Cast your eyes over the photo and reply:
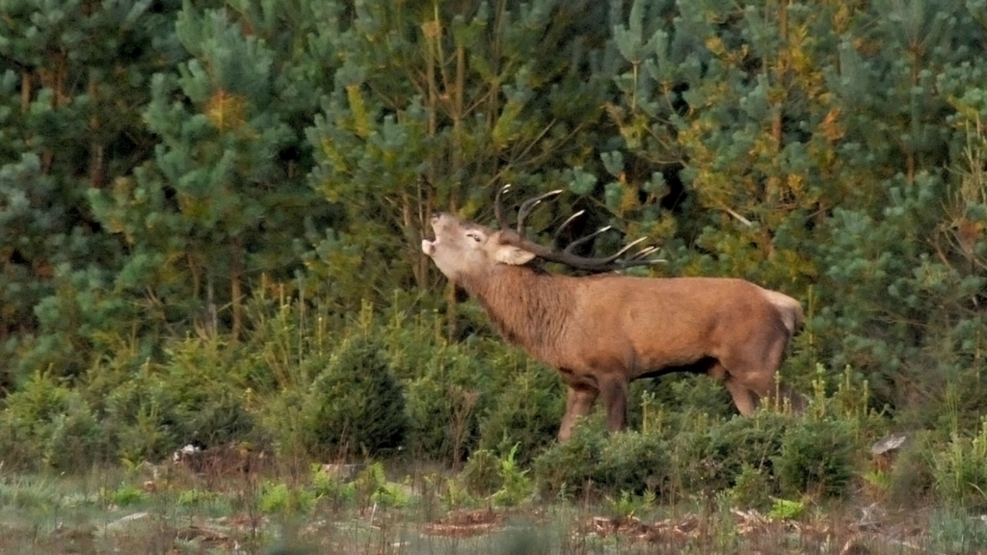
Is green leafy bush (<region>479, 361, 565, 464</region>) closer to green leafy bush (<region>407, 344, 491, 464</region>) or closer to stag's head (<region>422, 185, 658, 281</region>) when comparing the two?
green leafy bush (<region>407, 344, 491, 464</region>)

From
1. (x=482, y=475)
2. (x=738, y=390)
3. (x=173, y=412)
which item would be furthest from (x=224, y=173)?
(x=482, y=475)

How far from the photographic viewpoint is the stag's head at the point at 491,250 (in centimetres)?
1492

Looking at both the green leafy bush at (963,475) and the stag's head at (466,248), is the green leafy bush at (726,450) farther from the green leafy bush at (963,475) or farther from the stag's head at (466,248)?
the stag's head at (466,248)

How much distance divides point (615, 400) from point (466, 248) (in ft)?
6.59

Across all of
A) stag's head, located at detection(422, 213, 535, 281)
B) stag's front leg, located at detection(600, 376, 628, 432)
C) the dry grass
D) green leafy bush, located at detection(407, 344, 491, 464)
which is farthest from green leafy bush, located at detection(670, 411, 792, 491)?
stag's head, located at detection(422, 213, 535, 281)

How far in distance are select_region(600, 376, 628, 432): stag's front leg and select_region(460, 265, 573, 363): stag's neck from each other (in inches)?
22.8

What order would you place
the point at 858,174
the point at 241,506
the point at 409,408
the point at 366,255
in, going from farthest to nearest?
the point at 366,255 → the point at 858,174 → the point at 409,408 → the point at 241,506

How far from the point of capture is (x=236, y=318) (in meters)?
18.2

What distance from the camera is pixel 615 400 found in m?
13.9

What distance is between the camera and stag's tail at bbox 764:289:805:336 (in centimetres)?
1411

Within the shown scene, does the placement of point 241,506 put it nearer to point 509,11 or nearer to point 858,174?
point 858,174

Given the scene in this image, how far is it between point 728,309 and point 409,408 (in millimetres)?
2408

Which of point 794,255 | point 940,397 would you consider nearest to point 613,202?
point 794,255

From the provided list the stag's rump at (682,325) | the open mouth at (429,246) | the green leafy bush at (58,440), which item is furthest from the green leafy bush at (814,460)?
the open mouth at (429,246)
